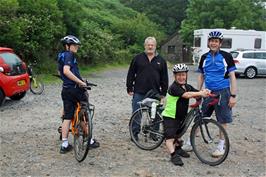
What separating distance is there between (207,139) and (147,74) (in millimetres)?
1497

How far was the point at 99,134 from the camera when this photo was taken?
27.1ft

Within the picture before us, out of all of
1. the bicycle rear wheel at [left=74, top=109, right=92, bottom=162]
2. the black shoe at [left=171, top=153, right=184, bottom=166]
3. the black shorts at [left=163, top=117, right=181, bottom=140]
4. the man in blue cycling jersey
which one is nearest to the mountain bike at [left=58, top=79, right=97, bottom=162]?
the bicycle rear wheel at [left=74, top=109, right=92, bottom=162]

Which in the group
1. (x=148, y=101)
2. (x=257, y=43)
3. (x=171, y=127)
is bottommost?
(x=171, y=127)

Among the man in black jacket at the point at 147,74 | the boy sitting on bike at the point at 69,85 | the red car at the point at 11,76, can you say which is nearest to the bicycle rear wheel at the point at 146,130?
the man in black jacket at the point at 147,74

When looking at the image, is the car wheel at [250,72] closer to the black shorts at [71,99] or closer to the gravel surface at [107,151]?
the gravel surface at [107,151]

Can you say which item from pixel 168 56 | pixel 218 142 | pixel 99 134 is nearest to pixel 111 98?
pixel 99 134

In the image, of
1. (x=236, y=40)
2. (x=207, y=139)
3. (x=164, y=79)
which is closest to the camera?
(x=207, y=139)

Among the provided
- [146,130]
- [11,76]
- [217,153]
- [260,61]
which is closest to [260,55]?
[260,61]

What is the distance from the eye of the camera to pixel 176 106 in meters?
6.54

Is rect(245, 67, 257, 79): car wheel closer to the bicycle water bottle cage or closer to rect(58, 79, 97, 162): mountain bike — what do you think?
the bicycle water bottle cage

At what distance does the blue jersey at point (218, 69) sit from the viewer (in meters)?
6.55

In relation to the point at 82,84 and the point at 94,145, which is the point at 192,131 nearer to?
the point at 94,145

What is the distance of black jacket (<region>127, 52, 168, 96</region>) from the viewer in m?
7.28

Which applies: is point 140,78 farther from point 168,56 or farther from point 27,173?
point 168,56
